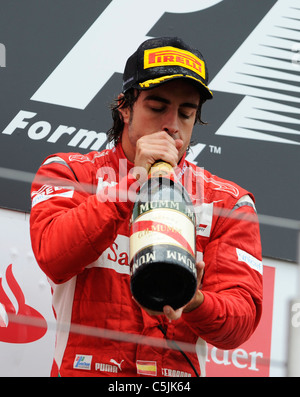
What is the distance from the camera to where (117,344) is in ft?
4.84

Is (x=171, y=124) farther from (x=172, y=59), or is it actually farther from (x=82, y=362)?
(x=82, y=362)

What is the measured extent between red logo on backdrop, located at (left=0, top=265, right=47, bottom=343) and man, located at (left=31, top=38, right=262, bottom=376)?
0.46 m

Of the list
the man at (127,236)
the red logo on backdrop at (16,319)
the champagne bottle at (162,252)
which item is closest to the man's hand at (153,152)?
the man at (127,236)

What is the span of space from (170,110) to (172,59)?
0.12 m

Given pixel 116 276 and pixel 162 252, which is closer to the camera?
pixel 162 252

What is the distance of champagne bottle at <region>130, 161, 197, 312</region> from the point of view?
1.11 m

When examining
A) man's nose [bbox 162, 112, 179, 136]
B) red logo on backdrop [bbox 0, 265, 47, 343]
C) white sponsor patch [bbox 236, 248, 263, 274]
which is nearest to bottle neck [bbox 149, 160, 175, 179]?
man's nose [bbox 162, 112, 179, 136]

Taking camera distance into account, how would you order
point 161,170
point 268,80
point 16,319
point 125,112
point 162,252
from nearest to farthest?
1. point 162,252
2. point 161,170
3. point 125,112
4. point 16,319
5. point 268,80

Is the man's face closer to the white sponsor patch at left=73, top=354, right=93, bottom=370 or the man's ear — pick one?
the man's ear

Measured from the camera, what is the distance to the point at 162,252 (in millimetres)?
1108

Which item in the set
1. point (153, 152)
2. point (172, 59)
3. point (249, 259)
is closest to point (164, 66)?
point (172, 59)

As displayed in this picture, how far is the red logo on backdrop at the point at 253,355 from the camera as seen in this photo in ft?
6.78

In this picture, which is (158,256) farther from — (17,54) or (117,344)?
(17,54)

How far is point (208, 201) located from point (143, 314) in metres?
0.33
